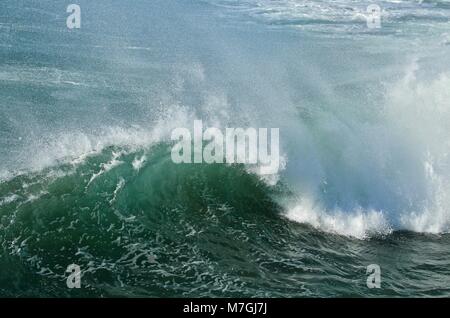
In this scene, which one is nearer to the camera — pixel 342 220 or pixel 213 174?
pixel 342 220

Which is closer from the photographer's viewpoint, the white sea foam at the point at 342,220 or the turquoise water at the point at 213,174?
the turquoise water at the point at 213,174

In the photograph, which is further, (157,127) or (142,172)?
(157,127)

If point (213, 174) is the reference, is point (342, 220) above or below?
below

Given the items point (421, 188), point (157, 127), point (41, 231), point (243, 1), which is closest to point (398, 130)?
point (421, 188)

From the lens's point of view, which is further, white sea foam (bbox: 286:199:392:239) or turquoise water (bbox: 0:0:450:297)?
white sea foam (bbox: 286:199:392:239)

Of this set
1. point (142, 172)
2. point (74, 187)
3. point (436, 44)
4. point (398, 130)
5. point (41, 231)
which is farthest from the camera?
point (436, 44)

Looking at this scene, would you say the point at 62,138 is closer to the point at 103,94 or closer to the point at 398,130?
the point at 103,94
